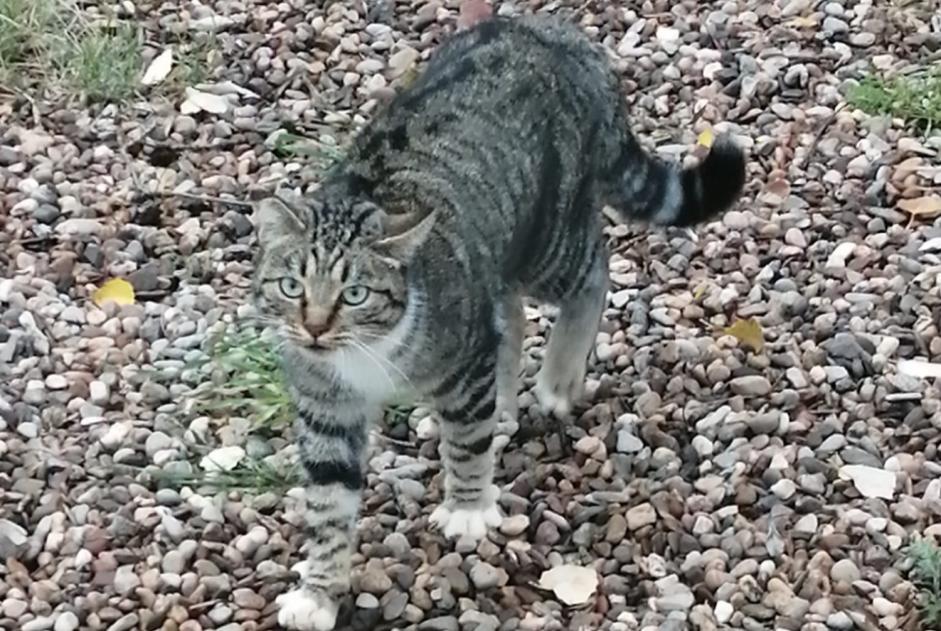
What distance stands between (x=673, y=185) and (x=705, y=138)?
33.1 inches

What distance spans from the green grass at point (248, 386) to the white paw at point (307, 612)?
56 cm

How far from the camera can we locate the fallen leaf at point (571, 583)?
3.56 meters

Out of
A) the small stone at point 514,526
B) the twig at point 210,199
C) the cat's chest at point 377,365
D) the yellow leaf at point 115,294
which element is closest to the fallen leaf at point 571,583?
the small stone at point 514,526

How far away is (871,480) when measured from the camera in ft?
12.4

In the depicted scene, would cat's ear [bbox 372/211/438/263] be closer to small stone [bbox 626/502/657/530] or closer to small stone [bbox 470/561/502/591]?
small stone [bbox 470/561/502/591]

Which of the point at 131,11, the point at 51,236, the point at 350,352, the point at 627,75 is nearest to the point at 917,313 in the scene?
the point at 627,75

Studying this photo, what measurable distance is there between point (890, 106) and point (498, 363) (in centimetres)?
169

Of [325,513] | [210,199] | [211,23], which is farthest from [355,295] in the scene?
[211,23]

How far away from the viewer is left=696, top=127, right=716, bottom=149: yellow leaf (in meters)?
4.78

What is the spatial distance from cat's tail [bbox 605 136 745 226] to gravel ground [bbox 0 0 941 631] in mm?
359

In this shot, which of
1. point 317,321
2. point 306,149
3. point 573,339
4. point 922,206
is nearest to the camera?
point 317,321

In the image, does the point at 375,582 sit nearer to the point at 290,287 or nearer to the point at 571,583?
the point at 571,583

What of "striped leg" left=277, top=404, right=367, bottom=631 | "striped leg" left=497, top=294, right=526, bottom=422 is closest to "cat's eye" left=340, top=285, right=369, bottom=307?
"striped leg" left=277, top=404, right=367, bottom=631

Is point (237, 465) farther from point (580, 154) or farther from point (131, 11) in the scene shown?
point (131, 11)
